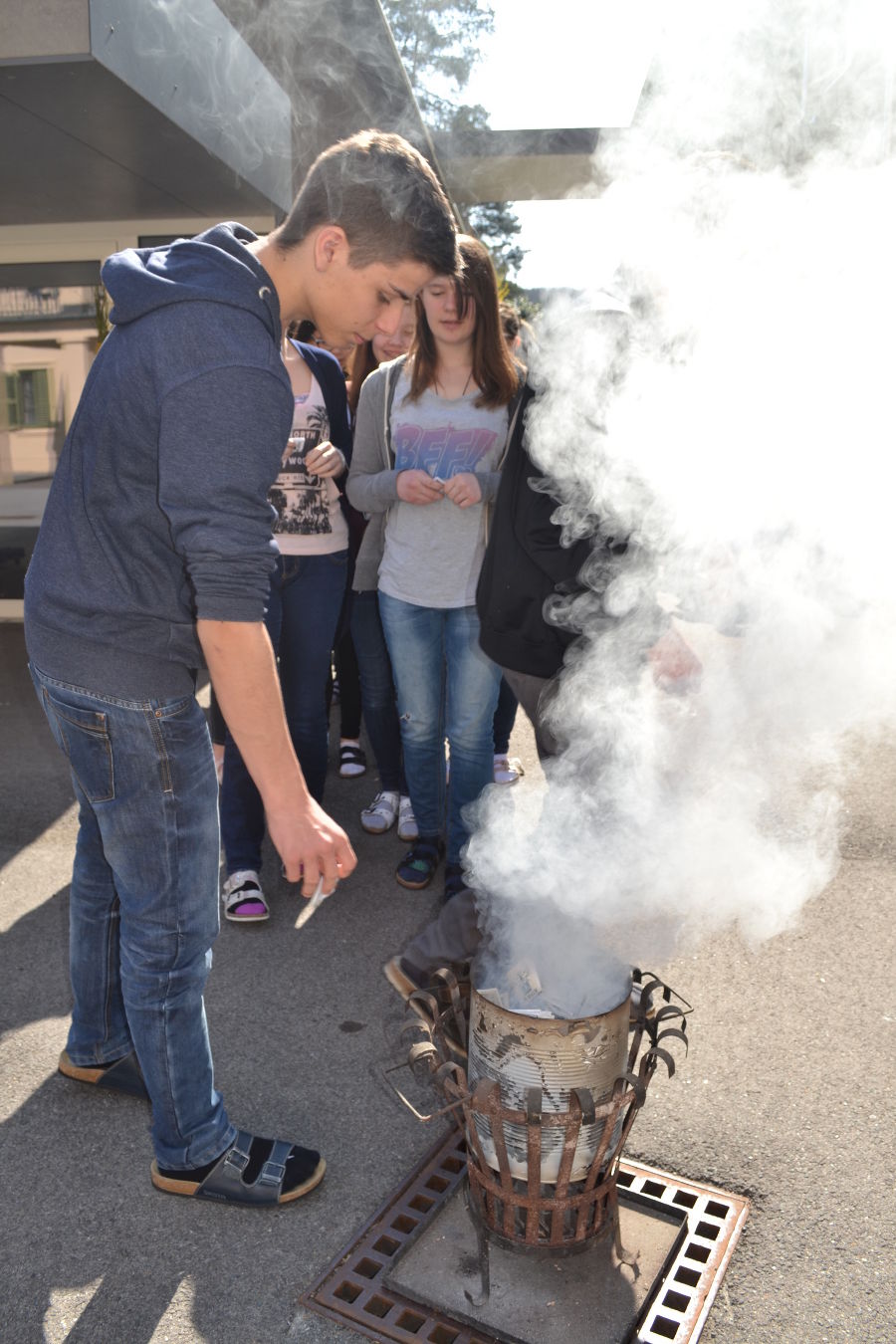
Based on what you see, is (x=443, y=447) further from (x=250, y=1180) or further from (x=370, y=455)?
(x=250, y=1180)

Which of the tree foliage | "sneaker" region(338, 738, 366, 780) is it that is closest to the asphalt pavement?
"sneaker" region(338, 738, 366, 780)

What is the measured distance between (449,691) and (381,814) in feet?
3.52

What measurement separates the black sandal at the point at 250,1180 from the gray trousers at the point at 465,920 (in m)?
0.76

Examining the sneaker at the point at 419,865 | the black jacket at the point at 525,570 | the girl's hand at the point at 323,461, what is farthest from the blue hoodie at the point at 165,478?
the sneaker at the point at 419,865

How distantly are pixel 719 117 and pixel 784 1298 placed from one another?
3125 millimetres

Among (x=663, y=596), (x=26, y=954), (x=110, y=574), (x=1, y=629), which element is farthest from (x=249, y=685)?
(x=1, y=629)

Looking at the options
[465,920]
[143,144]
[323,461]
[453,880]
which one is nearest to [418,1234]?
[465,920]

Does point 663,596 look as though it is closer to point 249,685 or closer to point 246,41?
point 249,685

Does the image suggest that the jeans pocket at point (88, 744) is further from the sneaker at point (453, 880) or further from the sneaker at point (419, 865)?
the sneaker at point (419, 865)

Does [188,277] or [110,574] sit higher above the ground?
[188,277]

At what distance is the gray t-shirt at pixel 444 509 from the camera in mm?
3680

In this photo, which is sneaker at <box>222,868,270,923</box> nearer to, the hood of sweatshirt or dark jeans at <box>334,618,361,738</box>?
dark jeans at <box>334,618,361,738</box>

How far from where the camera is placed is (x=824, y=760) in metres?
6.20

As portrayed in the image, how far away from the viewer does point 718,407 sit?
115 inches
